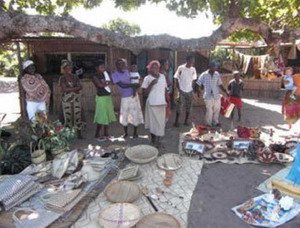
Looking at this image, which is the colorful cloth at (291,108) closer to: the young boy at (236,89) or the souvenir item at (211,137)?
the young boy at (236,89)

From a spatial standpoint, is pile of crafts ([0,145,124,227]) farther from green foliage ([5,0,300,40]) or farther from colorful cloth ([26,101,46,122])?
green foliage ([5,0,300,40])

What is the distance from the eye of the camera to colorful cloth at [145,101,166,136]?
233 inches

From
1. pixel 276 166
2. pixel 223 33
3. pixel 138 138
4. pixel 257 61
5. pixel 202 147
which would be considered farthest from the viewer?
pixel 257 61

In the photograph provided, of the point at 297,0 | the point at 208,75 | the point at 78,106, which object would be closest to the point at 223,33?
the point at 208,75

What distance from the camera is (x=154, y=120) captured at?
599cm

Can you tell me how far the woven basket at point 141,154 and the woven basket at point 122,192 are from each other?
974 millimetres

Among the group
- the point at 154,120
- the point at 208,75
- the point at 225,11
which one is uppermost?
the point at 225,11

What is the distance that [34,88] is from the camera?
19.4ft

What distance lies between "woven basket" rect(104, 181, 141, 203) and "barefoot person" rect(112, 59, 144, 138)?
2428 mm

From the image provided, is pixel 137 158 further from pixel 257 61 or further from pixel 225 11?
pixel 257 61

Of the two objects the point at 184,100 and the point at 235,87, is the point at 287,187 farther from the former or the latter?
the point at 235,87

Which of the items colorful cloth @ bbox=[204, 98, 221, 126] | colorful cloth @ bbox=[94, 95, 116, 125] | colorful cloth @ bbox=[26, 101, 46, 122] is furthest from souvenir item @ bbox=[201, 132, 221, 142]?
colorful cloth @ bbox=[26, 101, 46, 122]

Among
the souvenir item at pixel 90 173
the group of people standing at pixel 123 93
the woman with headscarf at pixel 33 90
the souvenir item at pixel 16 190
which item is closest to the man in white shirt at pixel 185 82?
the group of people standing at pixel 123 93

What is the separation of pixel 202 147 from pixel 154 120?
1081 millimetres
